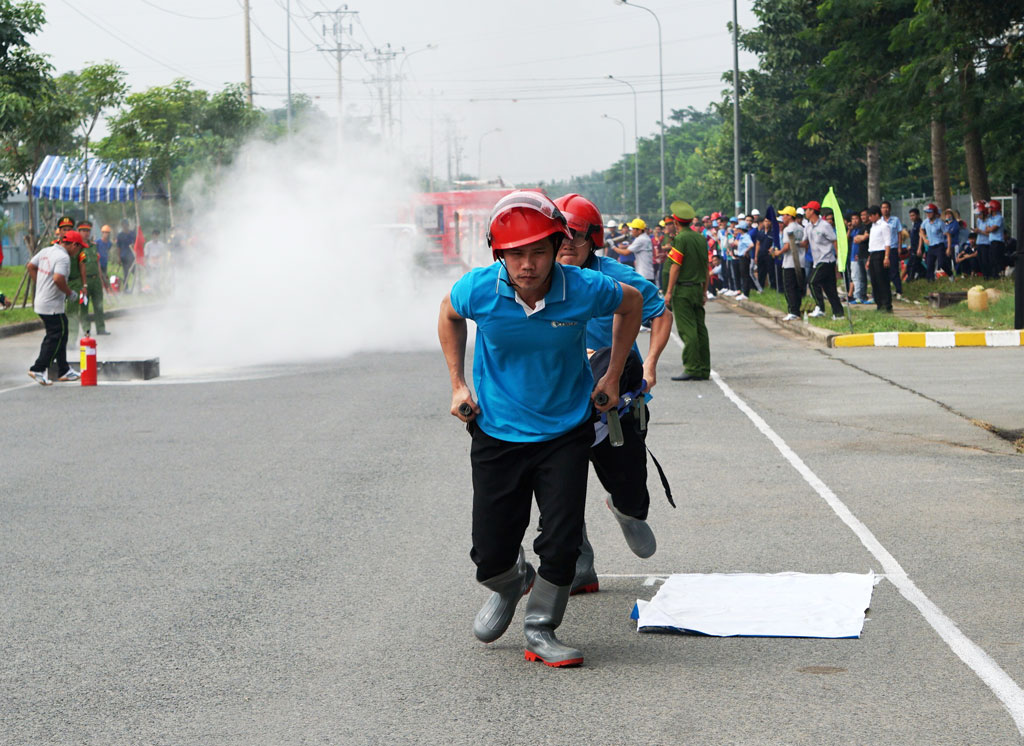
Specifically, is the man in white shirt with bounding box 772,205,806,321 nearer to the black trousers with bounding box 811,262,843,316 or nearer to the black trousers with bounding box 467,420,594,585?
the black trousers with bounding box 811,262,843,316

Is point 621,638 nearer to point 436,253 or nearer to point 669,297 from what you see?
point 669,297

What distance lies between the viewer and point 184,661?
5031 millimetres

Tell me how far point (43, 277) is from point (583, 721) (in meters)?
12.8

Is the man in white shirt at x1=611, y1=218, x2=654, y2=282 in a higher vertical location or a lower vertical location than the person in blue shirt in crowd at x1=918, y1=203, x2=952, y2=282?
lower

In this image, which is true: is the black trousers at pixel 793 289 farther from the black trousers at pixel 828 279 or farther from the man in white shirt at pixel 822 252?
the black trousers at pixel 828 279

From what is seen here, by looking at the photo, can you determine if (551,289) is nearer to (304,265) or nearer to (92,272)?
(92,272)

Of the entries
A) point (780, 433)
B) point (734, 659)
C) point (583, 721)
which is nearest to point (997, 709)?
point (734, 659)

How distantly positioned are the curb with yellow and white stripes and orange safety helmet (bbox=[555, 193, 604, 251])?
520 inches

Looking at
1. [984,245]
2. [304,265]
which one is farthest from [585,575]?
[984,245]

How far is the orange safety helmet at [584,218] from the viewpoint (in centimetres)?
585

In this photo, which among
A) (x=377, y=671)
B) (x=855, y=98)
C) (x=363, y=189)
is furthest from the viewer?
(x=855, y=98)

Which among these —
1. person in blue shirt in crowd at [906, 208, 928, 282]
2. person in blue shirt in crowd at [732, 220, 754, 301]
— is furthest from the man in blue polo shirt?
person in blue shirt in crowd at [732, 220, 754, 301]

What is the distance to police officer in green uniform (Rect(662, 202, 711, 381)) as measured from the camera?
13852mm

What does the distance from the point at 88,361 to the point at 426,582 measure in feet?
32.8
